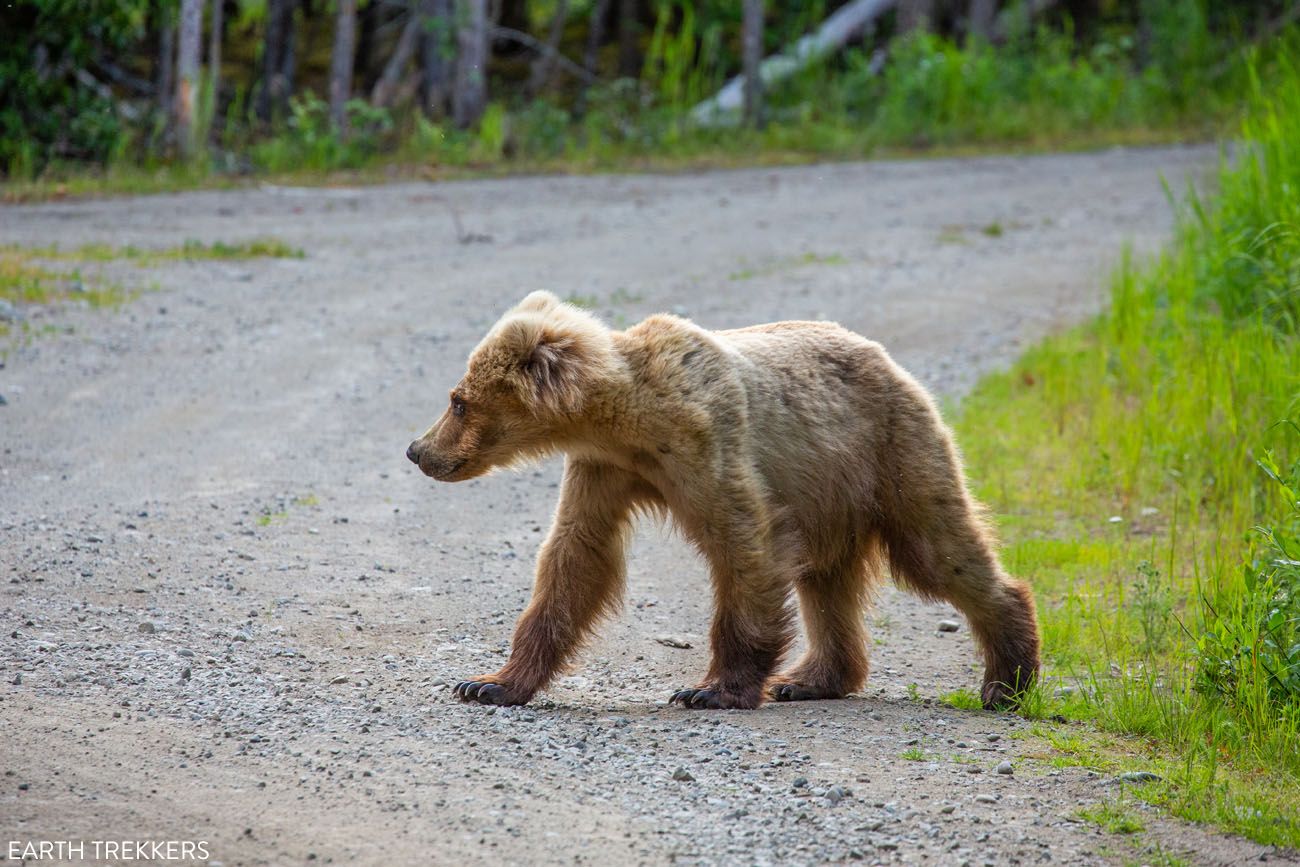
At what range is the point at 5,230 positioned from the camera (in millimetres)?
12984

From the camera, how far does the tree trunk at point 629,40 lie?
78.9 feet

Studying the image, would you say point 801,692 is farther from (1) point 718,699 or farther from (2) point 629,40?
(2) point 629,40

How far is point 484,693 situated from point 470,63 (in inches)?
562

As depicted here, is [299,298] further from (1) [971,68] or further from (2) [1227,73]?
(2) [1227,73]

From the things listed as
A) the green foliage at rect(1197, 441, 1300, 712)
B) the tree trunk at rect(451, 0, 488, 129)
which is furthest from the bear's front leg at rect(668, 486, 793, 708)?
the tree trunk at rect(451, 0, 488, 129)

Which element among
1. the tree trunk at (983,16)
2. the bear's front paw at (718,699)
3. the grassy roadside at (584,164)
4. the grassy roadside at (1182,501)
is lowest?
the bear's front paw at (718,699)

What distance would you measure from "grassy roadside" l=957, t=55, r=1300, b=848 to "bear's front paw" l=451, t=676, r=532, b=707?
70.6 inches

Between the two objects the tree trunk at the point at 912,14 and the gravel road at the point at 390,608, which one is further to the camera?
the tree trunk at the point at 912,14

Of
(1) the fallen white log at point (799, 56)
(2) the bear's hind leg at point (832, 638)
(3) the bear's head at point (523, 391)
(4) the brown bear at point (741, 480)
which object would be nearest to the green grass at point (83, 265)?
(3) the bear's head at point (523, 391)

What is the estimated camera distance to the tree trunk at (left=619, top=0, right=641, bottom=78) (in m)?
24.1

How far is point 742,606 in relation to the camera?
16.7 feet

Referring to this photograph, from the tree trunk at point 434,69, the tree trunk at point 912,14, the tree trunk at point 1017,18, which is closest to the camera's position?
the tree trunk at point 434,69

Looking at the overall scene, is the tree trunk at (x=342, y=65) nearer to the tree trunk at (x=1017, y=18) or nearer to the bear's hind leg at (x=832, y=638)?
the tree trunk at (x=1017, y=18)

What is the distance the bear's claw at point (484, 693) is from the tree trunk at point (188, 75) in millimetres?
12155
